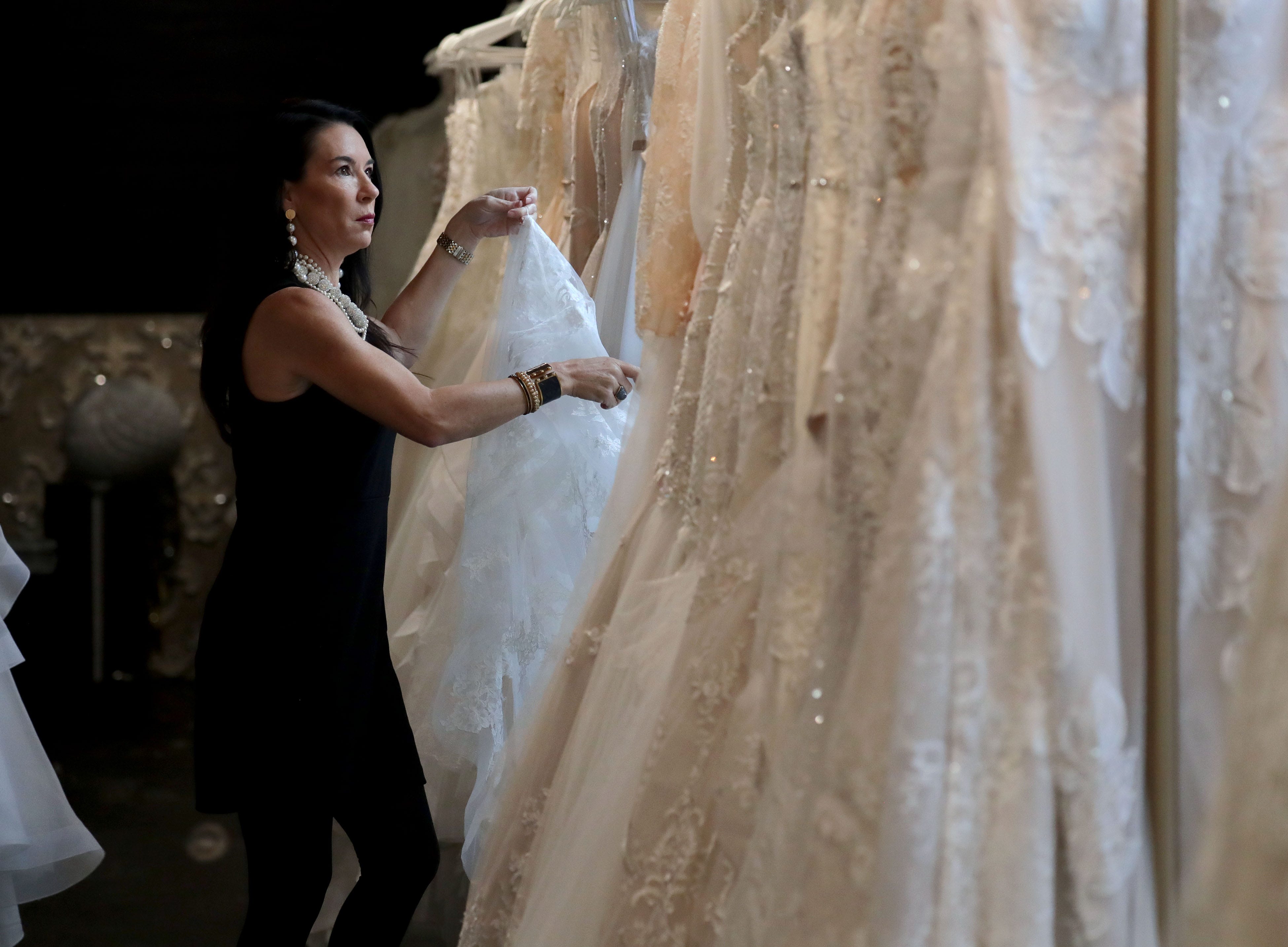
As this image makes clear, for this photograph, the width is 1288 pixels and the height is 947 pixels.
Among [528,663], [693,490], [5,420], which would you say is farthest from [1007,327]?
[5,420]

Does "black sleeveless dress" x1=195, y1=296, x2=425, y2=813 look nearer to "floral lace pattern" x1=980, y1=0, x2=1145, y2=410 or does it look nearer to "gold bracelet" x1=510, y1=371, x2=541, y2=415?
"gold bracelet" x1=510, y1=371, x2=541, y2=415

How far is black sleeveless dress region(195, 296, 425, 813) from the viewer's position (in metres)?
1.64

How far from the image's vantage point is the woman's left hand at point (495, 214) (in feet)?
6.84

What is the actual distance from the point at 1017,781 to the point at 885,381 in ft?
1.16

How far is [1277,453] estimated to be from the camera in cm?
99

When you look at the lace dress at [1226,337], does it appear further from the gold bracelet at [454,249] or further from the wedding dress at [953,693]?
the gold bracelet at [454,249]

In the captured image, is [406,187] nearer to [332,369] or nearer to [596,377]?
[596,377]

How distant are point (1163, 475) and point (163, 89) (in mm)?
3677

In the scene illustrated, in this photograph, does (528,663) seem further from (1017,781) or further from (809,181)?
(1017,781)

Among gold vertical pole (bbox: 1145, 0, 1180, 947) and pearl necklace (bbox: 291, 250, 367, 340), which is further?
pearl necklace (bbox: 291, 250, 367, 340)

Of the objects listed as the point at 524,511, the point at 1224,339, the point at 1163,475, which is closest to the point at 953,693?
the point at 1163,475

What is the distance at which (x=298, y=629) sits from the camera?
1643 millimetres

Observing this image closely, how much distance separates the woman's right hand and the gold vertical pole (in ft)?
3.10

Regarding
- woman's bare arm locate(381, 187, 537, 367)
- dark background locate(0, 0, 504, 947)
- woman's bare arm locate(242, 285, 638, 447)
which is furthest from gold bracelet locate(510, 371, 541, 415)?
dark background locate(0, 0, 504, 947)
